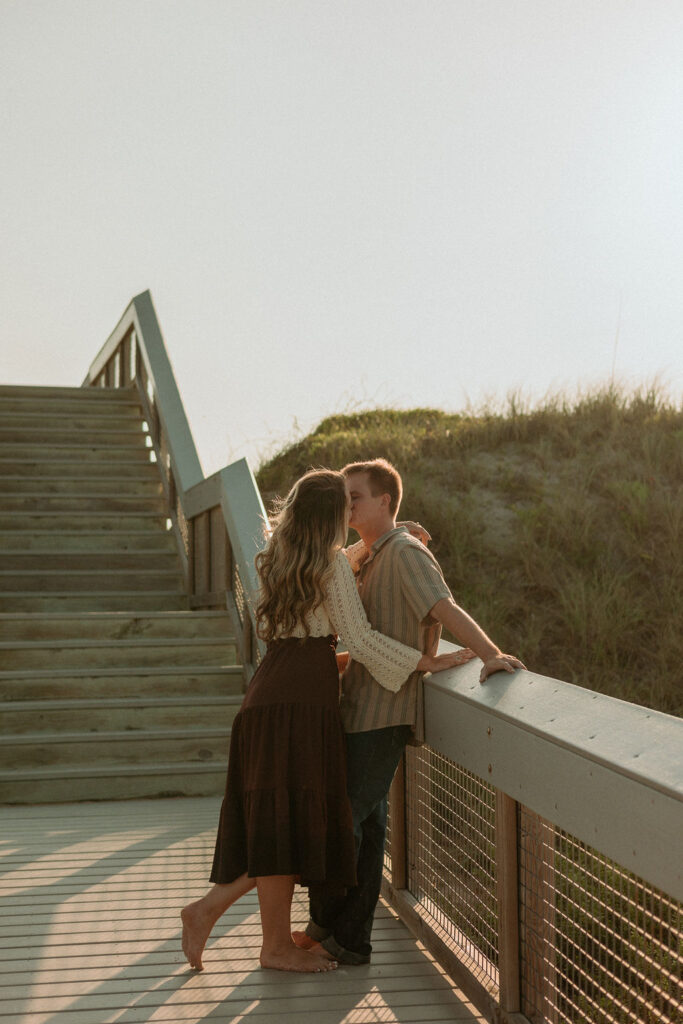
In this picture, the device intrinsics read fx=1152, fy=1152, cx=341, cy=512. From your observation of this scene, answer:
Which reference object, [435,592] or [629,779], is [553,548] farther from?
[629,779]

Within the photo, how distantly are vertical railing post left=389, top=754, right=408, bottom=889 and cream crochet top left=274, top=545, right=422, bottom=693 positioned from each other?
654 mm

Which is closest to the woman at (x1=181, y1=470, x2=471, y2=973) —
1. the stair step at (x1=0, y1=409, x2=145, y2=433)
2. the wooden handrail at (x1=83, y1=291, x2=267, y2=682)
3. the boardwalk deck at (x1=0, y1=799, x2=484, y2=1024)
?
the boardwalk deck at (x1=0, y1=799, x2=484, y2=1024)

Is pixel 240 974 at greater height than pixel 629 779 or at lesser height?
lesser

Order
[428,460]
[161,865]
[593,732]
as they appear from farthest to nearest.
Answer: [428,460], [161,865], [593,732]

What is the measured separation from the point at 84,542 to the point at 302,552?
5309mm

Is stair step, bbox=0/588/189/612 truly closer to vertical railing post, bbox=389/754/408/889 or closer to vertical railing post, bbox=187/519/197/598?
vertical railing post, bbox=187/519/197/598

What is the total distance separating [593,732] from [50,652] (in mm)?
4720

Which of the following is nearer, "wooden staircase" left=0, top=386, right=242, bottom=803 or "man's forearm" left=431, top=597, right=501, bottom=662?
"man's forearm" left=431, top=597, right=501, bottom=662

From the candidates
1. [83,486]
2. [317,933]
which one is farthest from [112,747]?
[83,486]

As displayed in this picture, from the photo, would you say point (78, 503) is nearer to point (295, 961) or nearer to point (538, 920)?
point (295, 961)

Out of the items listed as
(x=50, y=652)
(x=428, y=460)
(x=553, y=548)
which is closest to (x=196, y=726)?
(x=50, y=652)

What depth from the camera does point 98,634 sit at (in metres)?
6.62

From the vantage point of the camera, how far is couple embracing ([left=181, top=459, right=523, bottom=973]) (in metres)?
2.92

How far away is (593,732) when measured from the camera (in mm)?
2014
